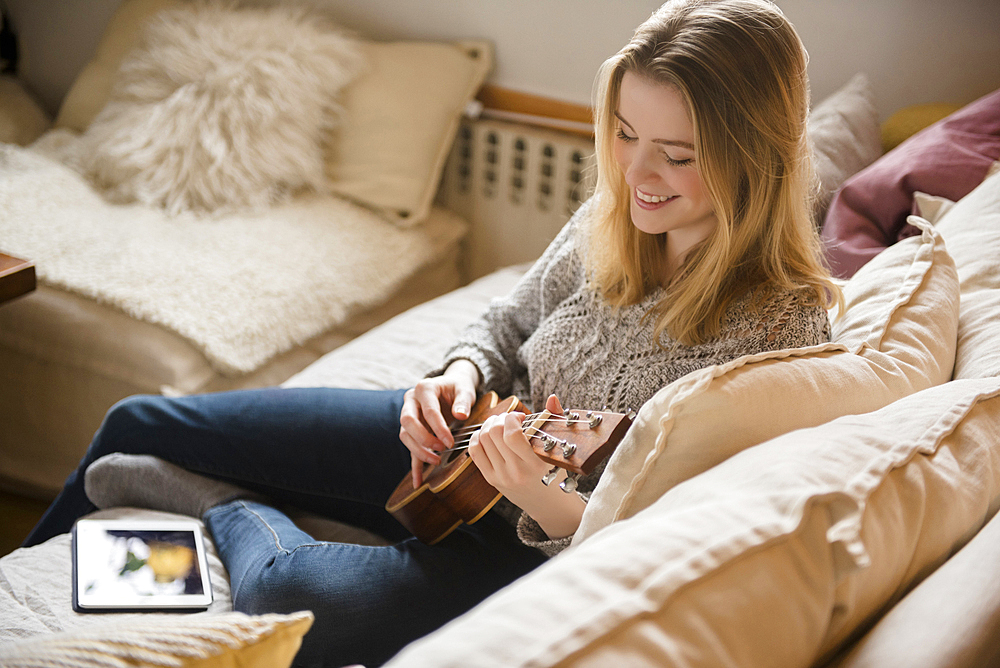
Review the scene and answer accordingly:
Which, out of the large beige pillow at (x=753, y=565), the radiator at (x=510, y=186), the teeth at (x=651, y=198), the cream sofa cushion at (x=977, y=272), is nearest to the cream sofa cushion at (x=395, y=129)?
the radiator at (x=510, y=186)

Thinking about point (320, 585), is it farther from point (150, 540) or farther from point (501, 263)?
point (501, 263)

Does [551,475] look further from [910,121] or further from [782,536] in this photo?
[910,121]

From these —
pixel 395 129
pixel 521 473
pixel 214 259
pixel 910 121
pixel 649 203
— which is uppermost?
pixel 910 121

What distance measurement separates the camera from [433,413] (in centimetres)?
108

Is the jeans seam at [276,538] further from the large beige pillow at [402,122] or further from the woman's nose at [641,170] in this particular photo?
the large beige pillow at [402,122]

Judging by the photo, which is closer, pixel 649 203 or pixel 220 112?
pixel 649 203

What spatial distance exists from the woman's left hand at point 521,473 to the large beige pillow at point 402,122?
1383 millimetres

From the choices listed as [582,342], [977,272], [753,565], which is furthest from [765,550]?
[977,272]

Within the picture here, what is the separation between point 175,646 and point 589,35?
6.45 ft

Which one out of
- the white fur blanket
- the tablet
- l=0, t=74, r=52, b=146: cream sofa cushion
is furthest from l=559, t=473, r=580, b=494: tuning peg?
l=0, t=74, r=52, b=146: cream sofa cushion

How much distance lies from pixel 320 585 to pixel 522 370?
0.52 metres

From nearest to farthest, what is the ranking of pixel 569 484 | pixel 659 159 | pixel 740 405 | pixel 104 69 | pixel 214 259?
1. pixel 740 405
2. pixel 569 484
3. pixel 659 159
4. pixel 214 259
5. pixel 104 69

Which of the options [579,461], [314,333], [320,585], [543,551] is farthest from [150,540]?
[314,333]

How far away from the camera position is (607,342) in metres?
1.08
